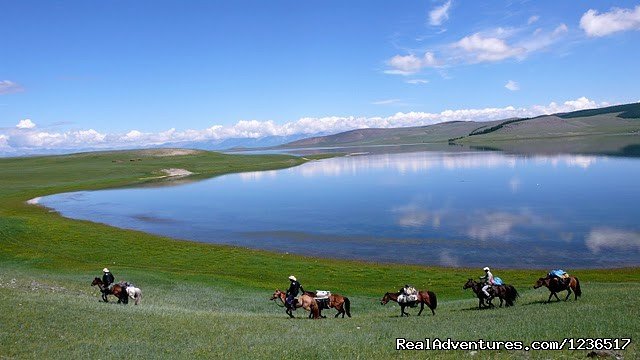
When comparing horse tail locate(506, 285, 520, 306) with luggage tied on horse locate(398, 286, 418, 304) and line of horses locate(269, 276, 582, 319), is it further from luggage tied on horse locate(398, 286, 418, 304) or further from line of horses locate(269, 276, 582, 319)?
luggage tied on horse locate(398, 286, 418, 304)

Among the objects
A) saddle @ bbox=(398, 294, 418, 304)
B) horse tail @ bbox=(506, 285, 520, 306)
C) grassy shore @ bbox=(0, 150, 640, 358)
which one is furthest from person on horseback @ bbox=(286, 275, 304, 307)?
horse tail @ bbox=(506, 285, 520, 306)

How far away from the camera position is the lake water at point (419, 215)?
46312 millimetres

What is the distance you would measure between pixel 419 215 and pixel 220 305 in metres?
41.5

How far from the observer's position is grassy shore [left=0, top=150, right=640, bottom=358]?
16516 mm

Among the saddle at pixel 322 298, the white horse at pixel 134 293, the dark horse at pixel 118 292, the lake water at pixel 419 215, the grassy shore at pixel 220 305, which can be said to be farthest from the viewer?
the lake water at pixel 419 215

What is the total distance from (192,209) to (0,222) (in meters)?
28.6

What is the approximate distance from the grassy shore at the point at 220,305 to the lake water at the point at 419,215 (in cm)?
Answer: 542

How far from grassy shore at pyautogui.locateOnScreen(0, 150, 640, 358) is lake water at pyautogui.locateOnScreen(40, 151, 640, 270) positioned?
5.42 metres

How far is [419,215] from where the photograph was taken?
6506 centimetres

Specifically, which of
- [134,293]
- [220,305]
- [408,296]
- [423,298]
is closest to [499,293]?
[423,298]

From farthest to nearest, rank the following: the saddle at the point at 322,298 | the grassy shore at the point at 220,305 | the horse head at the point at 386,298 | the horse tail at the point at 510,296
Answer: the horse head at the point at 386,298
the horse tail at the point at 510,296
the saddle at the point at 322,298
the grassy shore at the point at 220,305

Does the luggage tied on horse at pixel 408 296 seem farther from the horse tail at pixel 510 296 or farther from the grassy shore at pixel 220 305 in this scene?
the horse tail at pixel 510 296

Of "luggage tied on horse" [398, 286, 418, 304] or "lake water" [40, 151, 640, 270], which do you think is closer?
"luggage tied on horse" [398, 286, 418, 304]

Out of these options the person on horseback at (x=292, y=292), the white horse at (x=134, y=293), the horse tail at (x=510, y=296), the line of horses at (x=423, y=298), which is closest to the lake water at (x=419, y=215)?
the line of horses at (x=423, y=298)
